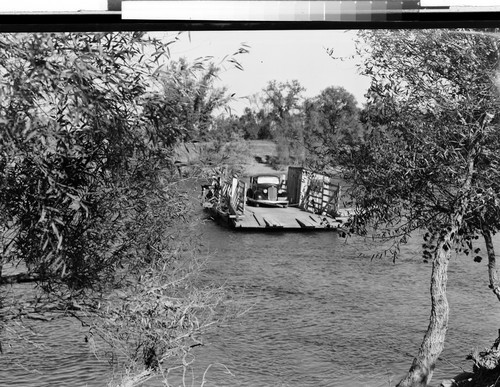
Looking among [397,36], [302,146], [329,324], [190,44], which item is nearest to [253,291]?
→ [329,324]

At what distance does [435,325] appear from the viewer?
8.58ft

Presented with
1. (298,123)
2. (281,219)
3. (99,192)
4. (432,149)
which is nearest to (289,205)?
(281,219)

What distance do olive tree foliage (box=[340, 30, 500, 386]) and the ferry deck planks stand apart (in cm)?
13

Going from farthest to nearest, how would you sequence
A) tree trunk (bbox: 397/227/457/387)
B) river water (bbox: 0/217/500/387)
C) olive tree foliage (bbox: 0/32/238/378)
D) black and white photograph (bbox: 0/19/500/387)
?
tree trunk (bbox: 397/227/457/387), river water (bbox: 0/217/500/387), black and white photograph (bbox: 0/19/500/387), olive tree foliage (bbox: 0/32/238/378)

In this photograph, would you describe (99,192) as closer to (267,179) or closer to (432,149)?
(267,179)

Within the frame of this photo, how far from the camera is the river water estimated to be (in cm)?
251

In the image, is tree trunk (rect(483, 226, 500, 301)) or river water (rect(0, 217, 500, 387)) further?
tree trunk (rect(483, 226, 500, 301))

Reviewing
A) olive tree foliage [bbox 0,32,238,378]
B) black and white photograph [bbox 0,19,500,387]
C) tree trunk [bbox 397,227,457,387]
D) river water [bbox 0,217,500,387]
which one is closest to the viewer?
olive tree foliage [bbox 0,32,238,378]

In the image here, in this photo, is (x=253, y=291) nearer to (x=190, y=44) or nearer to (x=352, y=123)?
(x=352, y=123)

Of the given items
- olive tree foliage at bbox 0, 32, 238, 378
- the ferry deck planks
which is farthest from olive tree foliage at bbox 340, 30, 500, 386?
olive tree foliage at bbox 0, 32, 238, 378

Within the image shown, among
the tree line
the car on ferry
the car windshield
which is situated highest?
the tree line

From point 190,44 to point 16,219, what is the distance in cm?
80

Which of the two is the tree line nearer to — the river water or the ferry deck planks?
the ferry deck planks

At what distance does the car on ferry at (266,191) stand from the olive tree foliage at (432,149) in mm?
253
